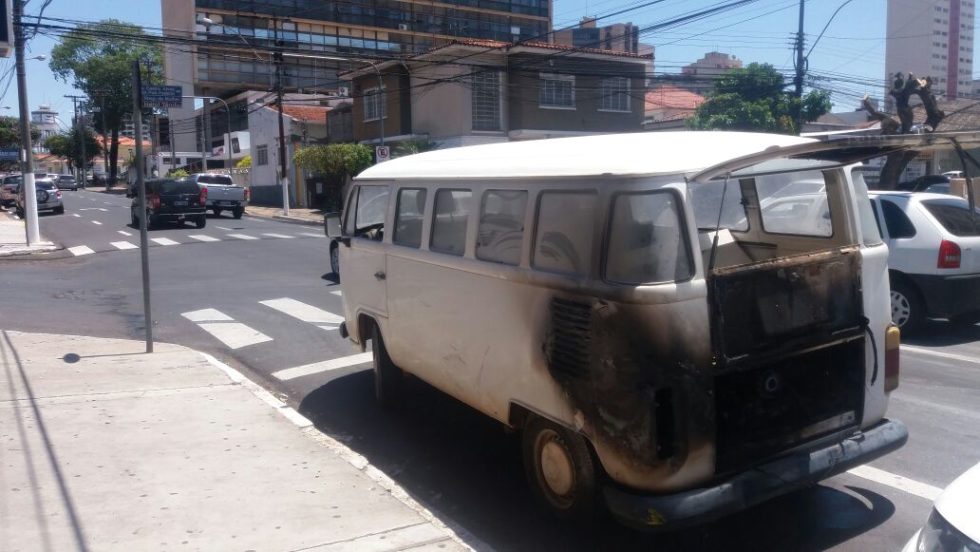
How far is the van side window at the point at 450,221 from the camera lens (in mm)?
5613

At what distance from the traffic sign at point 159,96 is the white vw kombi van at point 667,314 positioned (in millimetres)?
→ 4817

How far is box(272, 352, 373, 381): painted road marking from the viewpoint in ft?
28.9

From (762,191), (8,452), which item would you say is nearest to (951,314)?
(762,191)

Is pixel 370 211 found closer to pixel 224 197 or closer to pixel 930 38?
pixel 224 197

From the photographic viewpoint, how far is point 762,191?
5.75 metres

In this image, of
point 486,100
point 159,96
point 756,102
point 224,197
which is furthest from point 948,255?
point 224,197

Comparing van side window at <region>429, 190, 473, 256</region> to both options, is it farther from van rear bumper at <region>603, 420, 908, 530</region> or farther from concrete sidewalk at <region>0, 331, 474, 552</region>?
van rear bumper at <region>603, 420, 908, 530</region>

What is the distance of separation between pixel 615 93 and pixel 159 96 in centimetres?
2962

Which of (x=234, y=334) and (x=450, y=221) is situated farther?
(x=234, y=334)

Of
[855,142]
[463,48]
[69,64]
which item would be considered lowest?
[855,142]

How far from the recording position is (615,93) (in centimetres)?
3722

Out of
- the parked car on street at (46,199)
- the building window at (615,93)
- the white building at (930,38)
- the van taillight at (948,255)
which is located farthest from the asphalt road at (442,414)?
the white building at (930,38)

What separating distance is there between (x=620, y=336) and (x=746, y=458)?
0.98 metres

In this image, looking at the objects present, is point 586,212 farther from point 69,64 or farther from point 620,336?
point 69,64
